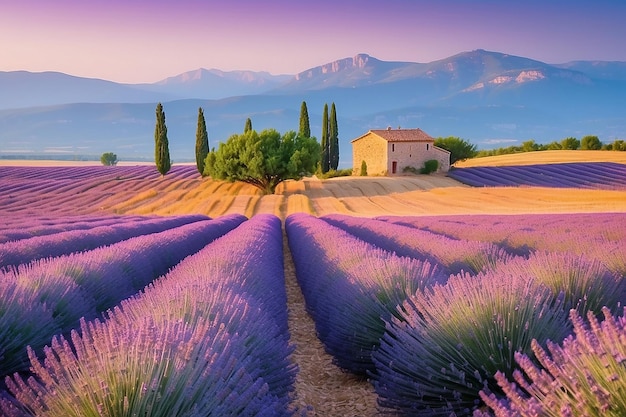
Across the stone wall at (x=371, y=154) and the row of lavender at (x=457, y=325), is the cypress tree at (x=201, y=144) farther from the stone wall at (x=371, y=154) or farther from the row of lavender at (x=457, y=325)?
the row of lavender at (x=457, y=325)

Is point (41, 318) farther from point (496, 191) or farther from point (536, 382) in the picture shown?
point (496, 191)

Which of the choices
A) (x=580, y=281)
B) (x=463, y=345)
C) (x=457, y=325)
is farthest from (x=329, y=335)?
(x=580, y=281)

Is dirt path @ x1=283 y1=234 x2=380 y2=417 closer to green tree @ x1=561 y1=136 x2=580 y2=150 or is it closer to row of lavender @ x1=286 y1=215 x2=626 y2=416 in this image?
row of lavender @ x1=286 y1=215 x2=626 y2=416

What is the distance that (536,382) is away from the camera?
5.34ft

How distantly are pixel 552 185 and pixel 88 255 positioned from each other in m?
37.1

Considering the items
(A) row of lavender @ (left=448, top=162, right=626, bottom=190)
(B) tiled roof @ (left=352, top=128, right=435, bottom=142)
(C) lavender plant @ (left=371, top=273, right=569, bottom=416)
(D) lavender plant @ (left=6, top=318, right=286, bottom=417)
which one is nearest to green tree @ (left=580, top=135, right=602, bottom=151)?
(A) row of lavender @ (left=448, top=162, right=626, bottom=190)

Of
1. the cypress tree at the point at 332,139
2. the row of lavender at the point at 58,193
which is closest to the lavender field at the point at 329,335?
the row of lavender at the point at 58,193

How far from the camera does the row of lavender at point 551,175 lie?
38656mm

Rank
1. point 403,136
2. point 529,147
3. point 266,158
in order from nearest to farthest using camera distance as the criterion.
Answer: point 266,158 → point 403,136 → point 529,147

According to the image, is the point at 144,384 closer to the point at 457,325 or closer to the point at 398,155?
the point at 457,325

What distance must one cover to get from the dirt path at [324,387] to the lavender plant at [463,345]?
59 centimetres

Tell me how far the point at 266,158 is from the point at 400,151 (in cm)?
1387

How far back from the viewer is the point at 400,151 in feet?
144

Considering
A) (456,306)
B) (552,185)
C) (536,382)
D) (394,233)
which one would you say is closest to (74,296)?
(456,306)
